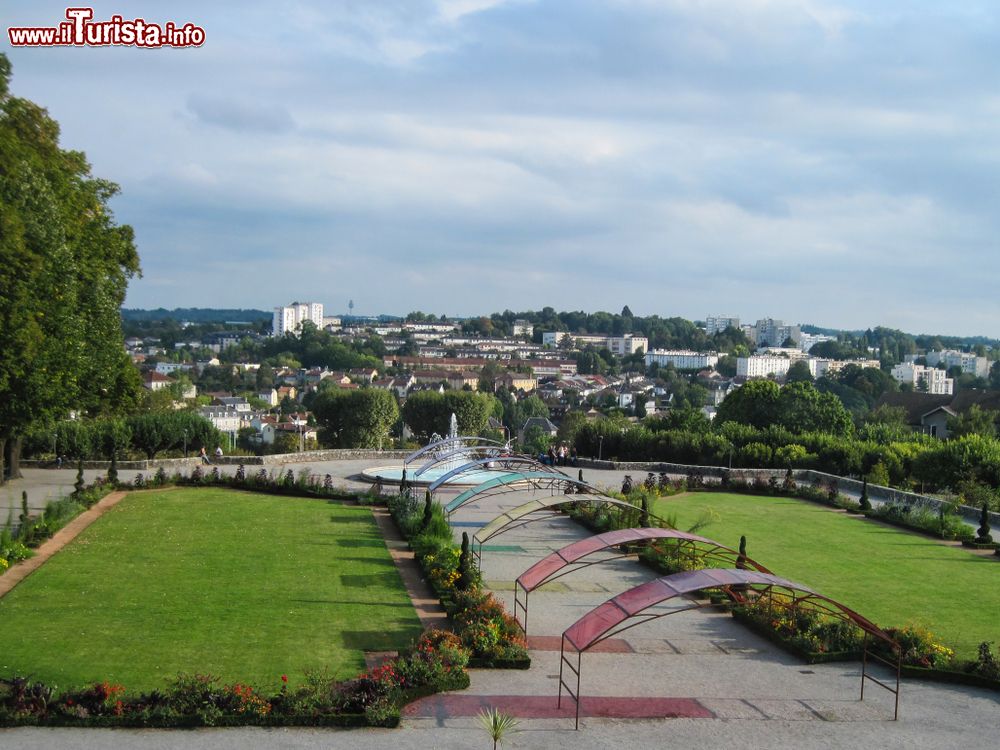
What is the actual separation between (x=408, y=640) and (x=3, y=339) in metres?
16.0

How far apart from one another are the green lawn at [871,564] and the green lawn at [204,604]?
31.6 ft

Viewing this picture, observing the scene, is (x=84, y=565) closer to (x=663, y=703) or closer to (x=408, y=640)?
(x=408, y=640)

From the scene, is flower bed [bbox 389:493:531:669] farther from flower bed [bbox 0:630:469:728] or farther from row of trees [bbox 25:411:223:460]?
row of trees [bbox 25:411:223:460]

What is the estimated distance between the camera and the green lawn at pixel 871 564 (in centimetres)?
1889

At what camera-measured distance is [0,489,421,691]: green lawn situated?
47.9 feet

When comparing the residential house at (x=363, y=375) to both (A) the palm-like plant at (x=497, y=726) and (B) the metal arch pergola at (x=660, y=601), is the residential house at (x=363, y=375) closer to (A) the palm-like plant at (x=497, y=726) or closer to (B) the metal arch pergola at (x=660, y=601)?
(B) the metal arch pergola at (x=660, y=601)

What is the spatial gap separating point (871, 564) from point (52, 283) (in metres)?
23.9

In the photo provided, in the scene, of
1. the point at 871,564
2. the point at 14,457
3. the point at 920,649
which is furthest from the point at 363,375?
the point at 920,649

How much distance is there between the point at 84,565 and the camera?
20.7 m

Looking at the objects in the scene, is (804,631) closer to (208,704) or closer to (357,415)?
(208,704)

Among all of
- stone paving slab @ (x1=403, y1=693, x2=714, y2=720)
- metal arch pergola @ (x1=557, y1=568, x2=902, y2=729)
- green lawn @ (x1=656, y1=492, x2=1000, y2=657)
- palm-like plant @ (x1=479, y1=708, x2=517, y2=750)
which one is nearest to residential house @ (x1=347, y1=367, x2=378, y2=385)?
green lawn @ (x1=656, y1=492, x2=1000, y2=657)

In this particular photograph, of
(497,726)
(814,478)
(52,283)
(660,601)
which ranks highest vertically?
(52,283)

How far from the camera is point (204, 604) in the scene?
17.9 m

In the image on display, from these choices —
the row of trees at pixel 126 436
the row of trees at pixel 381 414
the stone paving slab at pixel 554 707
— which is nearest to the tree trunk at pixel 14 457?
the row of trees at pixel 126 436
